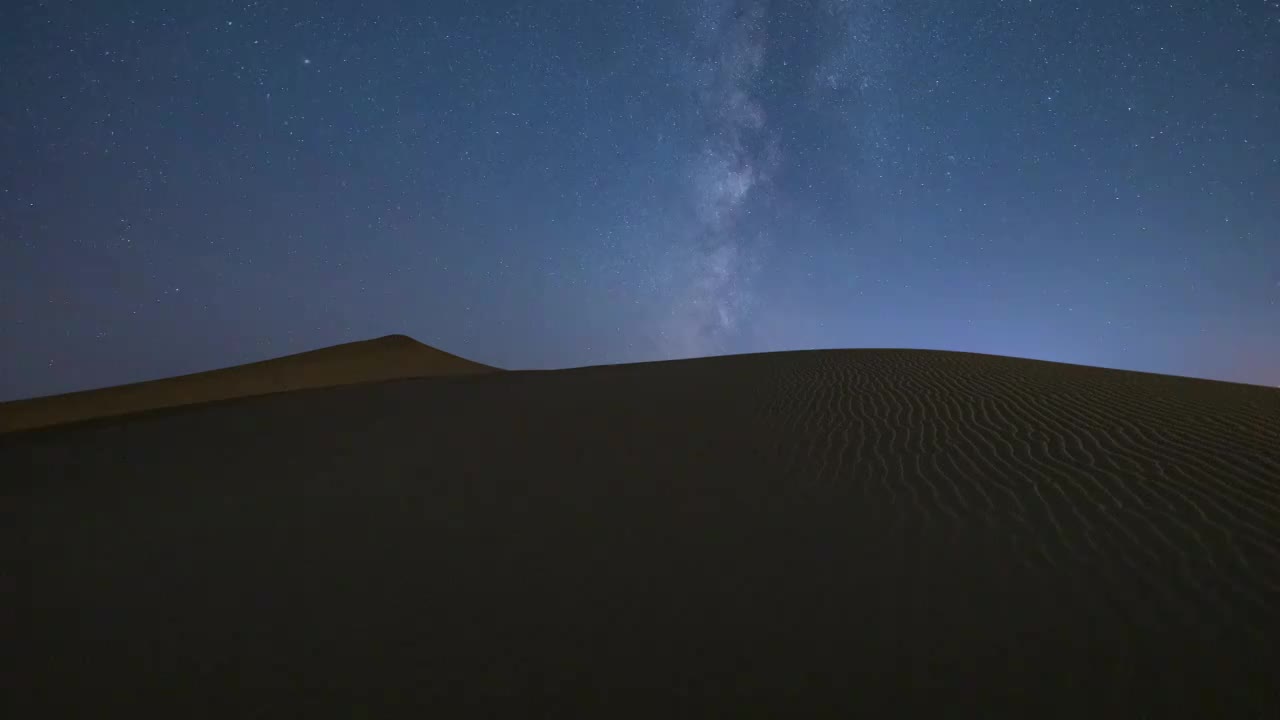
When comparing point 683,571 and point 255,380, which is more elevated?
point 255,380

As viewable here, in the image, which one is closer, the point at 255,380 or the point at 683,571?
the point at 683,571

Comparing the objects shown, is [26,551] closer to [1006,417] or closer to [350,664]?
[350,664]

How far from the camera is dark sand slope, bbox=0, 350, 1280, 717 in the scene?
278 cm

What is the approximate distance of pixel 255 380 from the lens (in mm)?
22656

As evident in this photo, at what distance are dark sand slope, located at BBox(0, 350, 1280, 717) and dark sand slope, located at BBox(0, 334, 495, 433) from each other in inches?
443

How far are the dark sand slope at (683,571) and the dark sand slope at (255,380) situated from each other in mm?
11256

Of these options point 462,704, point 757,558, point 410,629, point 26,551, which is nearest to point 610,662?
point 462,704

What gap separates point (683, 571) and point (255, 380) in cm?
2450

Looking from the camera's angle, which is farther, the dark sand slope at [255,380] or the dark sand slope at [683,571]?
the dark sand slope at [255,380]

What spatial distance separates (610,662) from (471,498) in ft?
10.7

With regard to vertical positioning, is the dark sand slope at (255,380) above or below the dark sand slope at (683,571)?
above

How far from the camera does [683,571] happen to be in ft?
13.0

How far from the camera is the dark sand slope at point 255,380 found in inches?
663

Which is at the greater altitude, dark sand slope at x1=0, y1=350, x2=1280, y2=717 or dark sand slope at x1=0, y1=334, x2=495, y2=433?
dark sand slope at x1=0, y1=334, x2=495, y2=433
